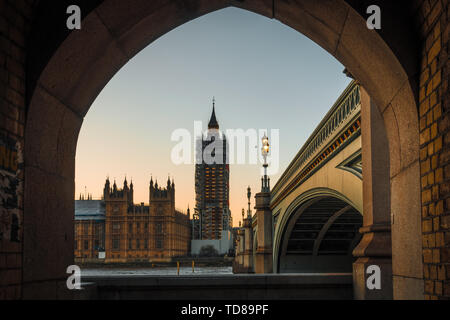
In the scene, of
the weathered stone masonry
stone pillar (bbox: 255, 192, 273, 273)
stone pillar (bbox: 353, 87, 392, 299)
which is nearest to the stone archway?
the weathered stone masonry

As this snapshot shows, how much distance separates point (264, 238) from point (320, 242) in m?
12.8

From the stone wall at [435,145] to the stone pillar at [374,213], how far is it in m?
3.33

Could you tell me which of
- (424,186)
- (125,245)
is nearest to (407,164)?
(424,186)

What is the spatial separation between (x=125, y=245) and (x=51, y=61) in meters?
160

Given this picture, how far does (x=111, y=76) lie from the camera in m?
7.26

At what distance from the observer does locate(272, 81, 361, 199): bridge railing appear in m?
16.0

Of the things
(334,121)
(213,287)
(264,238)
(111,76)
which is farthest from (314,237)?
(111,76)

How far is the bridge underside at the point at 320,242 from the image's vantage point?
3800cm

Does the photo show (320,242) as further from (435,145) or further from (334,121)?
(435,145)

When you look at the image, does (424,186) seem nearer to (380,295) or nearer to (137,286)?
(380,295)

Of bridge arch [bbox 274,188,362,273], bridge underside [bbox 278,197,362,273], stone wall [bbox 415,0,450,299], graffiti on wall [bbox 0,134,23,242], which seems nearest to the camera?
stone wall [bbox 415,0,450,299]

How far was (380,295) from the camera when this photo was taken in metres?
8.41

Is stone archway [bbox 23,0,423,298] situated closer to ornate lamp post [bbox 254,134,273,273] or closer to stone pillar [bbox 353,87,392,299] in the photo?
stone pillar [bbox 353,87,392,299]

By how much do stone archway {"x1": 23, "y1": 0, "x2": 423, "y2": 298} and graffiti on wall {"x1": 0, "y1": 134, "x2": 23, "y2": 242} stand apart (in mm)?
167
